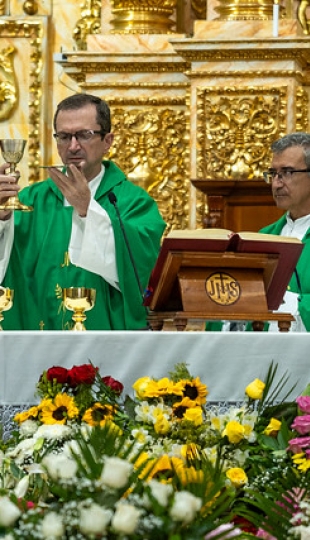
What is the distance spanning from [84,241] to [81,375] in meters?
1.73

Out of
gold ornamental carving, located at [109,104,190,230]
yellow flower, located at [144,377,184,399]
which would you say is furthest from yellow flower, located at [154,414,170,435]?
gold ornamental carving, located at [109,104,190,230]

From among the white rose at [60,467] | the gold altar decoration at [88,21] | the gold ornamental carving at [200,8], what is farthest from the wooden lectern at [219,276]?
the gold altar decoration at [88,21]

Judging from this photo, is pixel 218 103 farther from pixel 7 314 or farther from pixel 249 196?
pixel 7 314

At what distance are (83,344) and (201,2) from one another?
5.66 meters

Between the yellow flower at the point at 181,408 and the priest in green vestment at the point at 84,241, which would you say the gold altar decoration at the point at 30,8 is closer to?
the priest in green vestment at the point at 84,241

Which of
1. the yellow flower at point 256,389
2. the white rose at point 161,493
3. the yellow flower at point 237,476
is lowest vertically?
the yellow flower at point 237,476

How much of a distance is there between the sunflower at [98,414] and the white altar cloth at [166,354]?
245 mm

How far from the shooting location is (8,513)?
10.8 ft

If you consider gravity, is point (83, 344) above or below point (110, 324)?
above

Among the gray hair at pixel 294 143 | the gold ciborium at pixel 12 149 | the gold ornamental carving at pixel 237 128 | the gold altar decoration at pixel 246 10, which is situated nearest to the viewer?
the gold ciborium at pixel 12 149

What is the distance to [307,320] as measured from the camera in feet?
20.7

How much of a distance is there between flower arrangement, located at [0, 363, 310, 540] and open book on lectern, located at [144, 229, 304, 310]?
877 mm

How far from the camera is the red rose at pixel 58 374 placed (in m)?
4.74

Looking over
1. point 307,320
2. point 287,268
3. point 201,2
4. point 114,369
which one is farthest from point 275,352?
point 201,2
